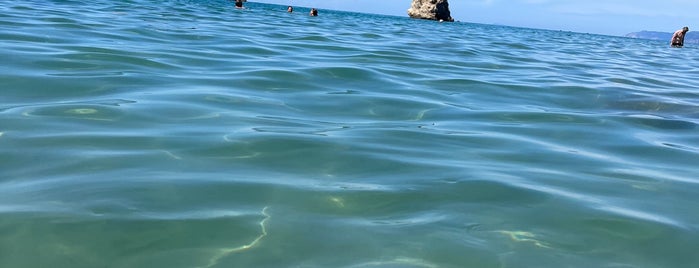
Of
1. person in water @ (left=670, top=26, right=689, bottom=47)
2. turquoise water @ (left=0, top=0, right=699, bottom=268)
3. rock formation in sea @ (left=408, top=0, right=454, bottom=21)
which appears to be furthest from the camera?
rock formation in sea @ (left=408, top=0, right=454, bottom=21)

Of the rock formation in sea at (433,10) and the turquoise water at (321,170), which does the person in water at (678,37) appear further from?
the rock formation in sea at (433,10)

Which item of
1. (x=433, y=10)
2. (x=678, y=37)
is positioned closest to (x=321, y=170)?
(x=678, y=37)

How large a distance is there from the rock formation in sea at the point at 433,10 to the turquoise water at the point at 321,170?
56.4 meters

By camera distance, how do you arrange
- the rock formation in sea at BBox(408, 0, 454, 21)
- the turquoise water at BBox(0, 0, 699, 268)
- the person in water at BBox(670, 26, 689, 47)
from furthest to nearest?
the rock formation in sea at BBox(408, 0, 454, 21)
the person in water at BBox(670, 26, 689, 47)
the turquoise water at BBox(0, 0, 699, 268)

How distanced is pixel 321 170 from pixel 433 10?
60.4m

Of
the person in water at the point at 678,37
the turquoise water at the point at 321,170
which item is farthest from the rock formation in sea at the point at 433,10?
the turquoise water at the point at 321,170

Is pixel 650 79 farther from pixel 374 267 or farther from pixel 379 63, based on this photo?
pixel 374 267

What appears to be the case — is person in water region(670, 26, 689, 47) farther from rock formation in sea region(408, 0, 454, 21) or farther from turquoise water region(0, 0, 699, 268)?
rock formation in sea region(408, 0, 454, 21)

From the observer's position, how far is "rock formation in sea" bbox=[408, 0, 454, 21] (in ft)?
204

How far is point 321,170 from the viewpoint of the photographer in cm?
342

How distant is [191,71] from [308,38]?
6.03 metres

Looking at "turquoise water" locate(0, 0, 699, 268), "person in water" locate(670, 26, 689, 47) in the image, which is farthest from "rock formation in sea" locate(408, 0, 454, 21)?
"turquoise water" locate(0, 0, 699, 268)

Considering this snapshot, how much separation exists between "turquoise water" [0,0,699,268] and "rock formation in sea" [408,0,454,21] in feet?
185

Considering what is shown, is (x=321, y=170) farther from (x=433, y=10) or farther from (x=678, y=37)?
(x=433, y=10)
